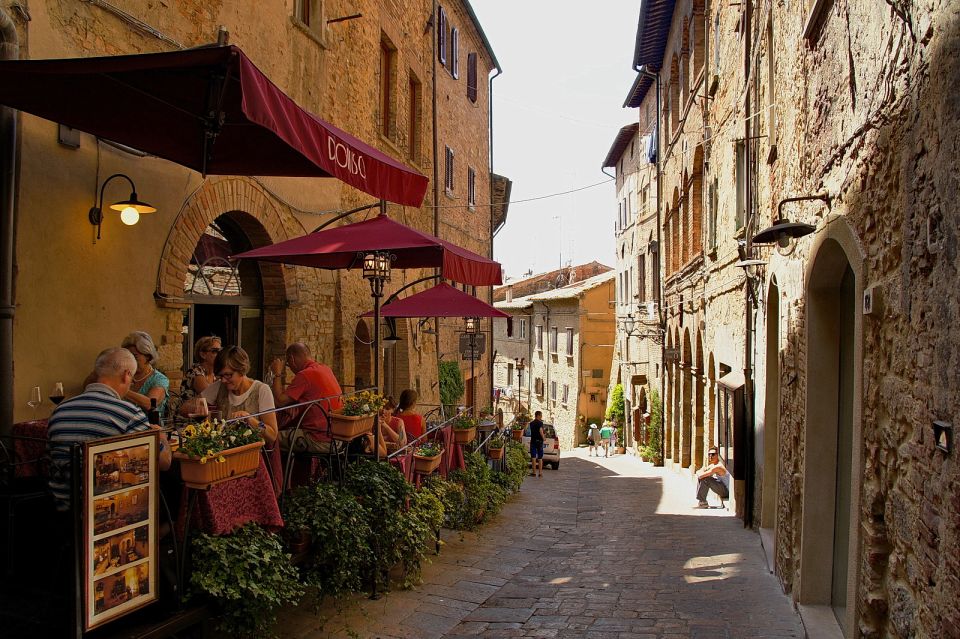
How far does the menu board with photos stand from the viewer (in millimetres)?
3236

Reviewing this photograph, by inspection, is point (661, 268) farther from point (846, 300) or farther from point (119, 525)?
point (119, 525)

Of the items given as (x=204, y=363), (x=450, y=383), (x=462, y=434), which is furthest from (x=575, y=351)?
(x=204, y=363)

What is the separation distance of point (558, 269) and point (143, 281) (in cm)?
4141

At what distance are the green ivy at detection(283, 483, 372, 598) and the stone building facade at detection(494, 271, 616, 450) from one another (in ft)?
96.8

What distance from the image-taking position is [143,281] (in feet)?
21.2

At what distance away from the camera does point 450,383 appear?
18203 millimetres

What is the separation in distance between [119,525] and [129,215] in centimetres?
338

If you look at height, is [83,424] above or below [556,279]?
below

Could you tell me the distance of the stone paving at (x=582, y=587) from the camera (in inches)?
209

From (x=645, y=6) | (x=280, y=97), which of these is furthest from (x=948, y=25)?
(x=645, y=6)

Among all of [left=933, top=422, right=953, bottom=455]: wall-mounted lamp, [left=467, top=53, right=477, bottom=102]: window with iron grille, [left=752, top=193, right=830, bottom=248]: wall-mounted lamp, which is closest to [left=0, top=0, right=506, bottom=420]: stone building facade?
[left=752, top=193, right=830, bottom=248]: wall-mounted lamp

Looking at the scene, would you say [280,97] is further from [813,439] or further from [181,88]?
[813,439]

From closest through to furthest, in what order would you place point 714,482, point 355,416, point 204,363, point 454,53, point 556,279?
1. point 355,416
2. point 204,363
3. point 714,482
4. point 454,53
5. point 556,279

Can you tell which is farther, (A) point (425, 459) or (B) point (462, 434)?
(B) point (462, 434)
